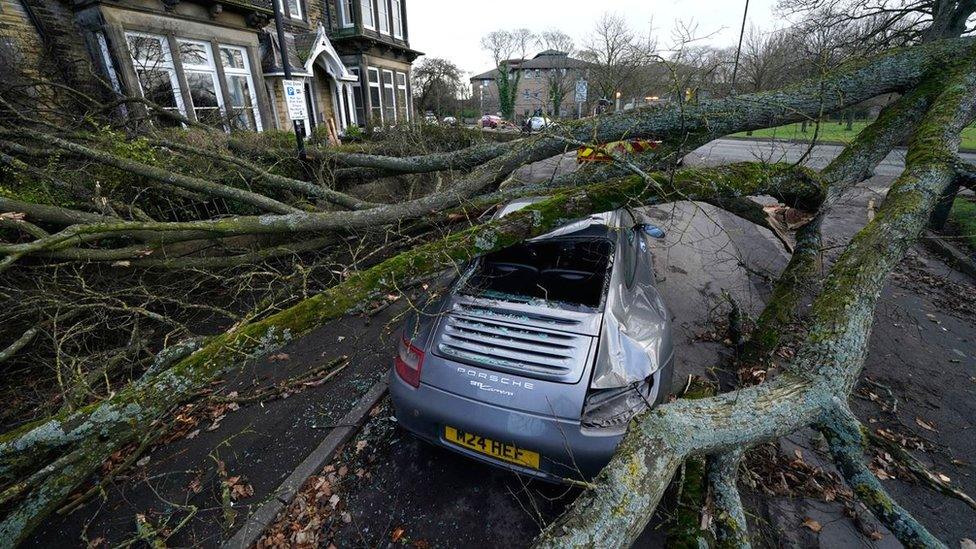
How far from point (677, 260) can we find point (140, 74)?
11526 mm

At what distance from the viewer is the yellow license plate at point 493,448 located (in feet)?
8.05

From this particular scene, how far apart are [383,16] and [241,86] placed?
903 cm

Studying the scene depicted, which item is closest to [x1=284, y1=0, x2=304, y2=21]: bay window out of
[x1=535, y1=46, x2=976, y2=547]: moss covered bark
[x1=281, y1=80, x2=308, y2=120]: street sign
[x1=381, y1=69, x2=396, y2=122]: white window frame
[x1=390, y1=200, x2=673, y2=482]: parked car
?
[x1=381, y1=69, x2=396, y2=122]: white window frame

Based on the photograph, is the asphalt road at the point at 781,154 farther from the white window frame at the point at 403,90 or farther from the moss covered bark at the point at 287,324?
the white window frame at the point at 403,90

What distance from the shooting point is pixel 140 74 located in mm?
8719

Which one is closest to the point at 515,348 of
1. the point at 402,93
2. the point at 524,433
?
the point at 524,433

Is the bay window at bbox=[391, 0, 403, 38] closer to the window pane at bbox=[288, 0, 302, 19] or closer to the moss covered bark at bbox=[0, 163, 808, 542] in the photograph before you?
the window pane at bbox=[288, 0, 302, 19]

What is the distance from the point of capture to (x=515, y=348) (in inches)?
108

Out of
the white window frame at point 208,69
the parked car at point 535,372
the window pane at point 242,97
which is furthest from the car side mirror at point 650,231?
the window pane at point 242,97

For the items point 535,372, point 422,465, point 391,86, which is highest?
point 391,86

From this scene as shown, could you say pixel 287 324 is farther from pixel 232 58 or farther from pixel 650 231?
pixel 232 58

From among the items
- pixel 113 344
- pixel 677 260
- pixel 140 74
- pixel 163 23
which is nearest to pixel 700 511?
pixel 113 344

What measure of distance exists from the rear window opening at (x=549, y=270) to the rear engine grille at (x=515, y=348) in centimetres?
51

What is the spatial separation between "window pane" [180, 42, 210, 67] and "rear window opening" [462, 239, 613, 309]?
34.2 feet
